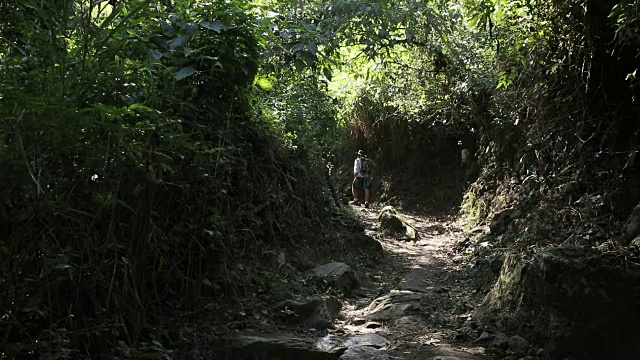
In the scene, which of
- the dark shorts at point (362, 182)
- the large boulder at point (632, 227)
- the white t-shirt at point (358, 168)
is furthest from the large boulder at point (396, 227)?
the large boulder at point (632, 227)

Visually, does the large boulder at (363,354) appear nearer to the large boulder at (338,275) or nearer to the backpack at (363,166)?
the large boulder at (338,275)

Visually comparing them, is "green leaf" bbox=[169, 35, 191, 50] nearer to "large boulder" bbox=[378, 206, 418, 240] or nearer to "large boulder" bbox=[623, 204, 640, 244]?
"large boulder" bbox=[623, 204, 640, 244]

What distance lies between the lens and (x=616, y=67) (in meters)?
7.12

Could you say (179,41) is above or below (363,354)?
above

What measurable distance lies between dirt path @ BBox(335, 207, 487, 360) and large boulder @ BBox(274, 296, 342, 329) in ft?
0.66

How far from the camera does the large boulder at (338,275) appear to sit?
6766 millimetres

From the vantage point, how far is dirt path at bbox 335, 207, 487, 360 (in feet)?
16.9

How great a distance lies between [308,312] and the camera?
551 centimetres

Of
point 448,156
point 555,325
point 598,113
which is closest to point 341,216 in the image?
point 598,113

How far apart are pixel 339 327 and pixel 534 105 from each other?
212 inches

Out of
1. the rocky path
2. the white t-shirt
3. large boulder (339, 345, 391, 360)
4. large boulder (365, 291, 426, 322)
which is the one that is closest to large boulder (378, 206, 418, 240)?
the rocky path

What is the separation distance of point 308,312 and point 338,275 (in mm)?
1435

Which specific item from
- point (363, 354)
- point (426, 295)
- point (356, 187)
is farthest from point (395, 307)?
point (356, 187)

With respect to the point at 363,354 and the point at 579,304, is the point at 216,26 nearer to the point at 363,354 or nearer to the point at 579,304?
the point at 363,354
